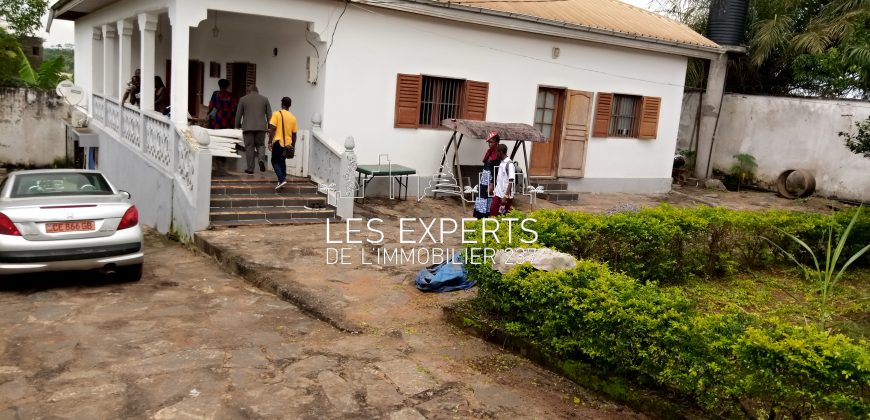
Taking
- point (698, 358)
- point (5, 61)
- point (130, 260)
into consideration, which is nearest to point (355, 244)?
point (130, 260)

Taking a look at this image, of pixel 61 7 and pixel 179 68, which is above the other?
pixel 61 7

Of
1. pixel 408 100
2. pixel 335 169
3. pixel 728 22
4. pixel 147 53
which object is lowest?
pixel 335 169

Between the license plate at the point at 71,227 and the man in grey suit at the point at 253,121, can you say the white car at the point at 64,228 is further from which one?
the man in grey suit at the point at 253,121

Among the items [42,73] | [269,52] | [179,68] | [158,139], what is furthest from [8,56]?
[179,68]

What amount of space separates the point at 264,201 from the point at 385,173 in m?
2.38

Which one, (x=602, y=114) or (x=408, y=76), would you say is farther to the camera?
(x=602, y=114)

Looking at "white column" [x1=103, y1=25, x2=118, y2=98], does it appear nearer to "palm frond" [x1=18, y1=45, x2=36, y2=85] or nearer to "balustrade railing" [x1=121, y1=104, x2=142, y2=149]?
"balustrade railing" [x1=121, y1=104, x2=142, y2=149]

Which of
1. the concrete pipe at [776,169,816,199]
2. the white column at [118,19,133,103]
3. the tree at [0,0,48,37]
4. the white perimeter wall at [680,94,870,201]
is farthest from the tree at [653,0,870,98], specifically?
the tree at [0,0,48,37]

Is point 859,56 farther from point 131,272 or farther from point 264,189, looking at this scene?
point 131,272

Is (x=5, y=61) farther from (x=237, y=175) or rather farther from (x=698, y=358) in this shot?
(x=698, y=358)

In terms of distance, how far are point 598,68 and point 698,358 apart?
12.3 meters

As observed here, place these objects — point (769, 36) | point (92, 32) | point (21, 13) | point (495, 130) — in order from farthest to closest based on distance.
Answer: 1. point (21, 13)
2. point (769, 36)
3. point (92, 32)
4. point (495, 130)

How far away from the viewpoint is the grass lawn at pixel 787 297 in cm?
698

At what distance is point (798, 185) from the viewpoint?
17.5 meters
